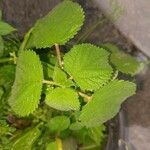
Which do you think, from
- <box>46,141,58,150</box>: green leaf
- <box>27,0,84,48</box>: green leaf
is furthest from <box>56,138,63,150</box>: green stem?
<box>27,0,84,48</box>: green leaf

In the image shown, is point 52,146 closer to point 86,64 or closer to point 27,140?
point 27,140

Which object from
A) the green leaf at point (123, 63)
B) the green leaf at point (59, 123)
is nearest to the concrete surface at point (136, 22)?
the green leaf at point (123, 63)

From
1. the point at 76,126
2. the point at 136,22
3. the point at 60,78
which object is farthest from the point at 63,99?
the point at 136,22

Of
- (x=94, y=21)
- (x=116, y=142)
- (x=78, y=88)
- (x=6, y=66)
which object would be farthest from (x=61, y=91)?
(x=94, y=21)

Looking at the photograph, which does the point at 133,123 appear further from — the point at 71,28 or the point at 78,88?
the point at 71,28

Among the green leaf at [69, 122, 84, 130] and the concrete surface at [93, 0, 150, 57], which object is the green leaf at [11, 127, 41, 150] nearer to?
the green leaf at [69, 122, 84, 130]
